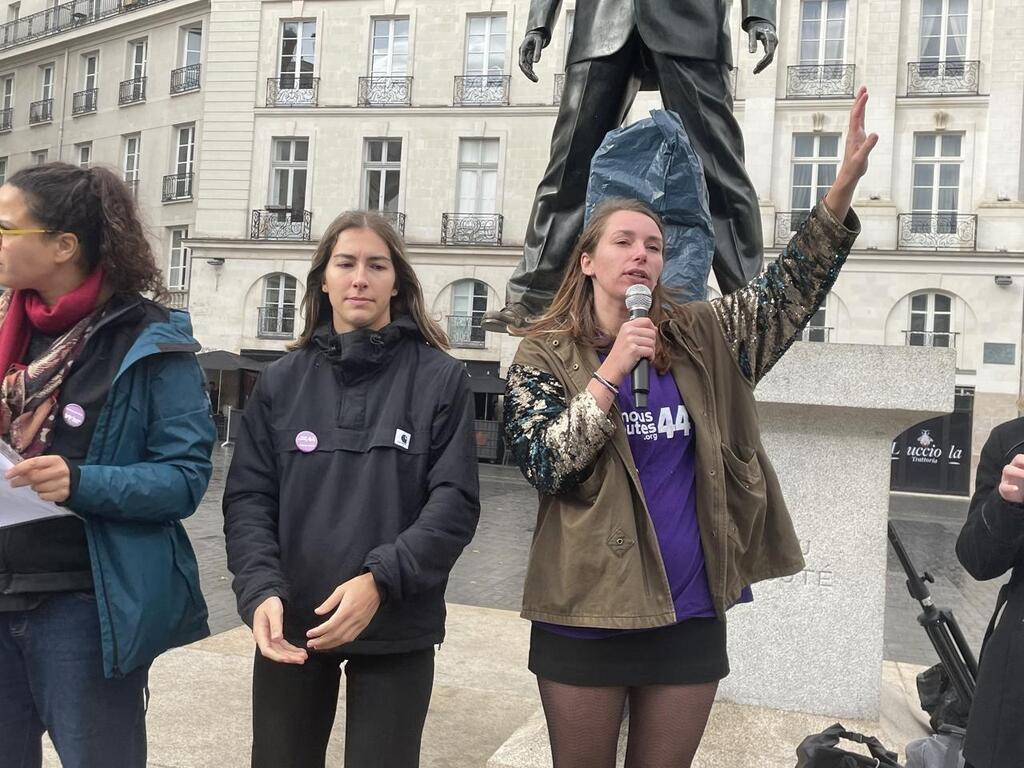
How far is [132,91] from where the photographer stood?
2950 cm

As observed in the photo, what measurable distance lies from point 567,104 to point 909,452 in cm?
1935

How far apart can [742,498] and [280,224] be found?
2505 cm

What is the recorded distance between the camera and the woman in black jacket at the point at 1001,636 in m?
2.05

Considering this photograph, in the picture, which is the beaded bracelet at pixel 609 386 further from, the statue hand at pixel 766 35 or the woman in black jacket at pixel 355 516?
the statue hand at pixel 766 35

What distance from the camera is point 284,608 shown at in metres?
1.96

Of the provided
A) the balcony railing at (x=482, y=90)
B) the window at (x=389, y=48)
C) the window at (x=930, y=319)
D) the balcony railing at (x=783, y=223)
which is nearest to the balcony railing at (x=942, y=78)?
the balcony railing at (x=783, y=223)

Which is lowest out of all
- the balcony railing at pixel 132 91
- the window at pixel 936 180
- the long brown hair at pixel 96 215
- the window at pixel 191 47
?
the long brown hair at pixel 96 215

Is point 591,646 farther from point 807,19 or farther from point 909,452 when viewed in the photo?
point 807,19

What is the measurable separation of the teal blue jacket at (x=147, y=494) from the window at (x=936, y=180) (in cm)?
2206

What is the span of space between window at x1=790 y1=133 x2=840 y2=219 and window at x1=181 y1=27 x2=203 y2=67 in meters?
18.1

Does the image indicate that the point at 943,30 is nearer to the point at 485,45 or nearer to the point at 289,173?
the point at 485,45

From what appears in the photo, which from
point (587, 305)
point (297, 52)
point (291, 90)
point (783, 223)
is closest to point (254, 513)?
point (587, 305)

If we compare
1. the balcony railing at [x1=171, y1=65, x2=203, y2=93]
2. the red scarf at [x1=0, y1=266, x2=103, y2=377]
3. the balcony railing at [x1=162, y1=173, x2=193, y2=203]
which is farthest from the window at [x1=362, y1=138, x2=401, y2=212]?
the red scarf at [x1=0, y1=266, x2=103, y2=377]

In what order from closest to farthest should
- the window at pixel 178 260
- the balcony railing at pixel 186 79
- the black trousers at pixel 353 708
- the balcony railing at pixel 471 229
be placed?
the black trousers at pixel 353 708, the balcony railing at pixel 471 229, the balcony railing at pixel 186 79, the window at pixel 178 260
